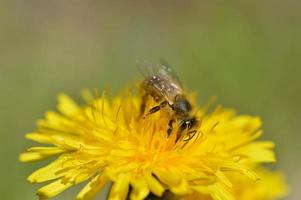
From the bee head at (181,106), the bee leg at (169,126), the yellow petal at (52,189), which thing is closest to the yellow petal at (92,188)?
the yellow petal at (52,189)

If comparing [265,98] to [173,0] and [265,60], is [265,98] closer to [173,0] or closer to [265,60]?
[265,60]

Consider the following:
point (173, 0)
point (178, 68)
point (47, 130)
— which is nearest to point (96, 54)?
point (178, 68)

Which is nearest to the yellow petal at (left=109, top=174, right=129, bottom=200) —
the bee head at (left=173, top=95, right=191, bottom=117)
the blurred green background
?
the bee head at (left=173, top=95, right=191, bottom=117)

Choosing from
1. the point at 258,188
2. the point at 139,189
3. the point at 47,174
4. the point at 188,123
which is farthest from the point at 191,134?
the point at 258,188

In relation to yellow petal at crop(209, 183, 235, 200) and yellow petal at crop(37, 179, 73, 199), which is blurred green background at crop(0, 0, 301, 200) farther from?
yellow petal at crop(209, 183, 235, 200)

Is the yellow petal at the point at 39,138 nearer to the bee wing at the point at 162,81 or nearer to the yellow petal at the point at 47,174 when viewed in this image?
the yellow petal at the point at 47,174
